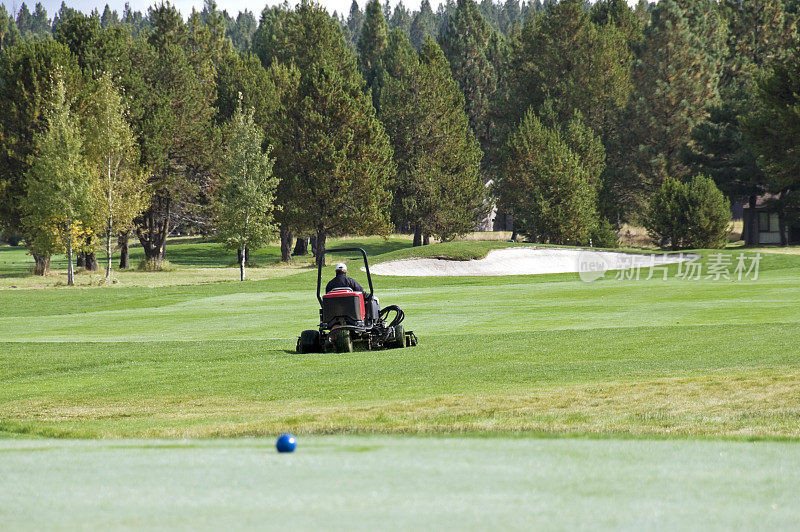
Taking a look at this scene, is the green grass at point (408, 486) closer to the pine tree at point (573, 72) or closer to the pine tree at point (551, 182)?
the pine tree at point (551, 182)

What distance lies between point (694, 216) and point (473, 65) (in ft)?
167

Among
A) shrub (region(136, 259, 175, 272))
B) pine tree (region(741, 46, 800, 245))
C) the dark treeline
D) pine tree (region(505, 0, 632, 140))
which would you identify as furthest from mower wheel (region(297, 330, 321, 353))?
pine tree (region(505, 0, 632, 140))

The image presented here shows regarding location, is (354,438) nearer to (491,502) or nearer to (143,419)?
(491,502)

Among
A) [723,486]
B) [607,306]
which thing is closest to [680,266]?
[607,306]

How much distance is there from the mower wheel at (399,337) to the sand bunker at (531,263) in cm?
3106

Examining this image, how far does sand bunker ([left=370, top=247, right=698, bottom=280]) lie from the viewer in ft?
171

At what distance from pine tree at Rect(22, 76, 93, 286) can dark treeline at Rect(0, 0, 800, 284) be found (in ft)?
0.39

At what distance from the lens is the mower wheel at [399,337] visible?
19.8 meters

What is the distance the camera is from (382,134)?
241ft

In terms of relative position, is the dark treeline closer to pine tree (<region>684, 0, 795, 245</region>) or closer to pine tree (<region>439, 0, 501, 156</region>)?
pine tree (<region>684, 0, 795, 245</region>)

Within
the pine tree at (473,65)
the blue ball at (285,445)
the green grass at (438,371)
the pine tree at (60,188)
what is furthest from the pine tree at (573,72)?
the blue ball at (285,445)

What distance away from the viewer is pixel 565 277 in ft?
159

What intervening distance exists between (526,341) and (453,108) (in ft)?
204

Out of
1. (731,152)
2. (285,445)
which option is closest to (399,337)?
(285,445)
